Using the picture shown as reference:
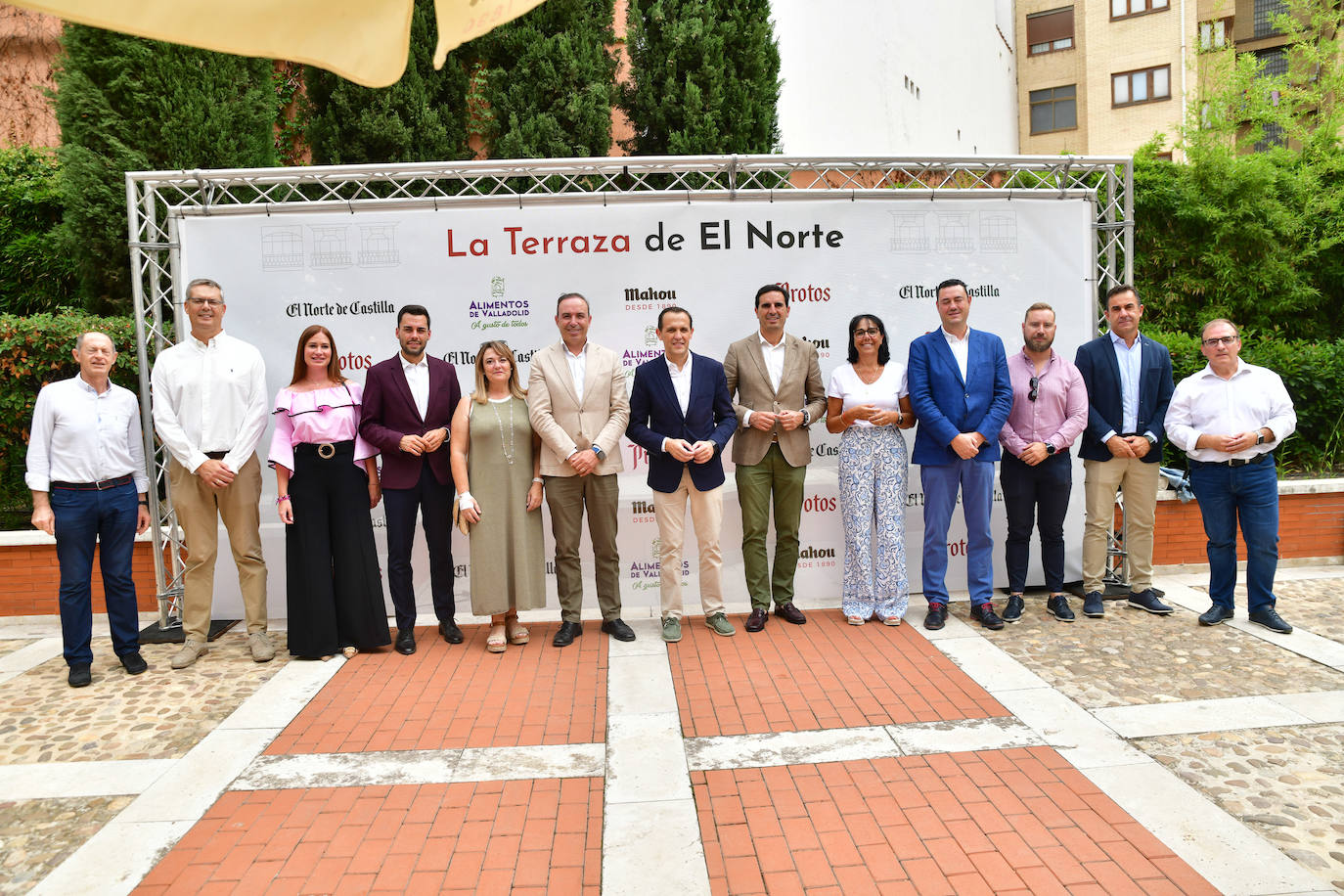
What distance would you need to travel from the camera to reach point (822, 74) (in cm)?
1355

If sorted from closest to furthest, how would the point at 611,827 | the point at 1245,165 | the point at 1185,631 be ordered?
the point at 611,827 < the point at 1185,631 < the point at 1245,165

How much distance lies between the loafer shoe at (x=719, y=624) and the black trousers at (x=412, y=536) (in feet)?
5.29

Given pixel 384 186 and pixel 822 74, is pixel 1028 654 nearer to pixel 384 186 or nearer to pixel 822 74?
pixel 384 186

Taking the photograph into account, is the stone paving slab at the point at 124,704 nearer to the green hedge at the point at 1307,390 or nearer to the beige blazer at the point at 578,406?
the beige blazer at the point at 578,406

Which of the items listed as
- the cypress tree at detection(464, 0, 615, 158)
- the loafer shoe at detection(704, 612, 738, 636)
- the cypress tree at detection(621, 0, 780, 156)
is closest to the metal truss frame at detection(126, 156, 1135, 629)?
the loafer shoe at detection(704, 612, 738, 636)

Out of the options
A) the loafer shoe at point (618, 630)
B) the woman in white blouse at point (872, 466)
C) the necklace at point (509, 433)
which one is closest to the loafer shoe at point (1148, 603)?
the woman in white blouse at point (872, 466)

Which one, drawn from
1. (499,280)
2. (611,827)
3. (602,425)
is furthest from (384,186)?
(611,827)

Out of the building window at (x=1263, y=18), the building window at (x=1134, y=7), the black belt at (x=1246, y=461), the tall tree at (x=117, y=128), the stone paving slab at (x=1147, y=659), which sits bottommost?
the stone paving slab at (x=1147, y=659)

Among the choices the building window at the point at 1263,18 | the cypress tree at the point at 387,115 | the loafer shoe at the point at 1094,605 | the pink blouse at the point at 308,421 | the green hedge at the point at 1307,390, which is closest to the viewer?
the pink blouse at the point at 308,421

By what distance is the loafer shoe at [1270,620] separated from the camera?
17.0 feet

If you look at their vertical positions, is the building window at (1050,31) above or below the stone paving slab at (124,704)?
above

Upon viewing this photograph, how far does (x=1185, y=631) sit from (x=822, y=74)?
1076 centimetres

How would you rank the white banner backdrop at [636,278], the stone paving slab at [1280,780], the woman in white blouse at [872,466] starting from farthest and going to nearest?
the white banner backdrop at [636,278] < the woman in white blouse at [872,466] < the stone paving slab at [1280,780]

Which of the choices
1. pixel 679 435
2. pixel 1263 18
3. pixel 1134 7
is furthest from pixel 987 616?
pixel 1263 18
